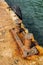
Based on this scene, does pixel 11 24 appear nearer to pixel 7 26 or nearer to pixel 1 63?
pixel 7 26

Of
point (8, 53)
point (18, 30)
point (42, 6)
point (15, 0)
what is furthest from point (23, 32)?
point (15, 0)

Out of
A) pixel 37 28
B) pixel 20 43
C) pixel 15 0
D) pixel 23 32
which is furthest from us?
pixel 15 0

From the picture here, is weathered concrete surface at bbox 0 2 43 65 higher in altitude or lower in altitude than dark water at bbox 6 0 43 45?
higher

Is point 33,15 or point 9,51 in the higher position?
point 9,51

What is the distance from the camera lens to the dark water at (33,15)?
15.2 meters

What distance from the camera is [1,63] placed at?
1065cm

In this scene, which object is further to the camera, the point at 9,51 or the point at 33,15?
the point at 33,15

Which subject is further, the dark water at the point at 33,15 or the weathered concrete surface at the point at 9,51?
the dark water at the point at 33,15

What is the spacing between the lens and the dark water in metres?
15.2

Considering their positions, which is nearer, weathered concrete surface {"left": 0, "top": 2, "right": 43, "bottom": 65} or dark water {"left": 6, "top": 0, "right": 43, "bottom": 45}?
weathered concrete surface {"left": 0, "top": 2, "right": 43, "bottom": 65}

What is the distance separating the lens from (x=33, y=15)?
1756cm

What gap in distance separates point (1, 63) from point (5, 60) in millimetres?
297

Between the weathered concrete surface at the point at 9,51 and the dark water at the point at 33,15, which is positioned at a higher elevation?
the weathered concrete surface at the point at 9,51

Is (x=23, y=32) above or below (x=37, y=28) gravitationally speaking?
above
